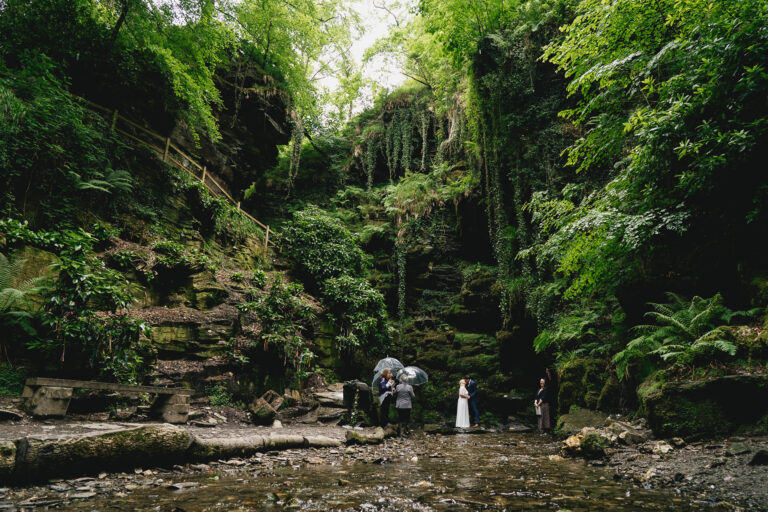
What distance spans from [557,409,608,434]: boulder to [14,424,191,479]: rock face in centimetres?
703

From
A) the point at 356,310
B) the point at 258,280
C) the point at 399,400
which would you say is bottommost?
the point at 399,400

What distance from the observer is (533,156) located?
1305 centimetres

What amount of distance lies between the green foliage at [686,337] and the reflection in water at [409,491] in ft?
7.30

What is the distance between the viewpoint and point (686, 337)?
214 inches

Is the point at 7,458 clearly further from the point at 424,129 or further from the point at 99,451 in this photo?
the point at 424,129

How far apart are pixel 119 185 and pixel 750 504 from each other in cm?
1291

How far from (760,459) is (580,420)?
454cm

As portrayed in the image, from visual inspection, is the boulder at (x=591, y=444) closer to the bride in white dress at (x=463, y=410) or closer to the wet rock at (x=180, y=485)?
the wet rock at (x=180, y=485)

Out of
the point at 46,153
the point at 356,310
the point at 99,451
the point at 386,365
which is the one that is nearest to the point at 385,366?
the point at 386,365

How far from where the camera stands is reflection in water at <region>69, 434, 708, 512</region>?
8.95 ft

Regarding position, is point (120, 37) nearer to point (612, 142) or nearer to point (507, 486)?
point (612, 142)

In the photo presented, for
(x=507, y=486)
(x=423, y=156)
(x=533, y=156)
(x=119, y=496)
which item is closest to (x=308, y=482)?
(x=119, y=496)

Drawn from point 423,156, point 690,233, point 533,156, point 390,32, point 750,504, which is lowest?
point 750,504

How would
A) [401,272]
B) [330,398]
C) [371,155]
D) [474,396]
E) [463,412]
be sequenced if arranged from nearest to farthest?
[330,398], [463,412], [474,396], [401,272], [371,155]
